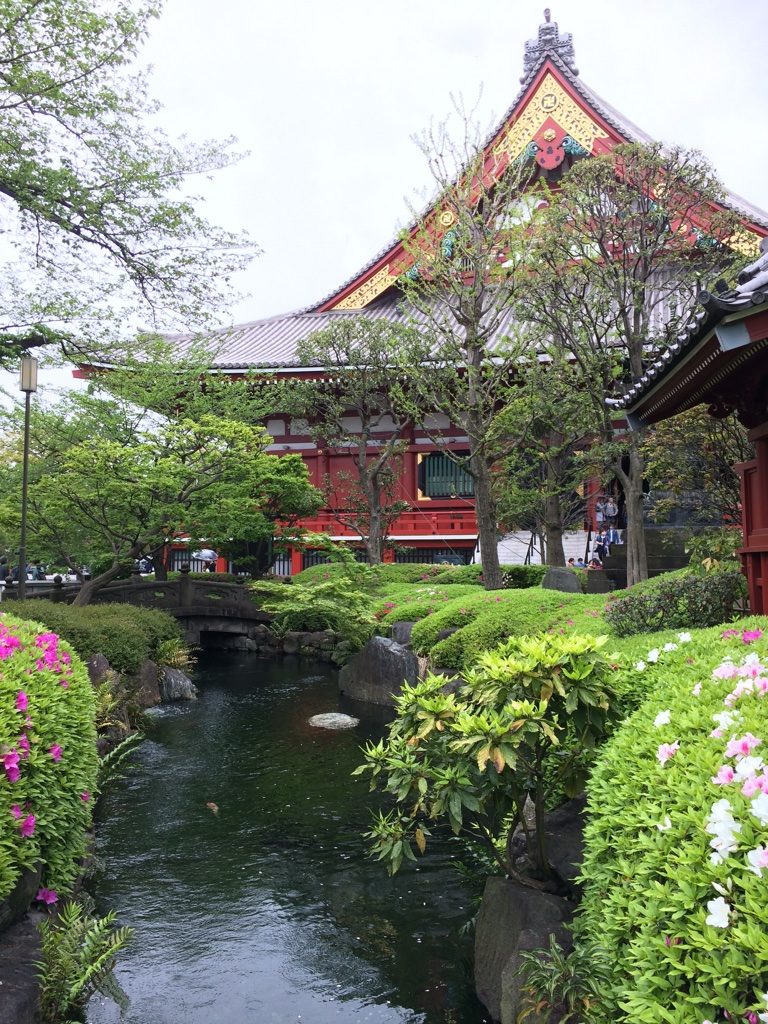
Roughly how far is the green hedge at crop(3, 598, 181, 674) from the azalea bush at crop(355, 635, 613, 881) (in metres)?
7.35

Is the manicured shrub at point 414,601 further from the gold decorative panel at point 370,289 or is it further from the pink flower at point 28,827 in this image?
the gold decorative panel at point 370,289

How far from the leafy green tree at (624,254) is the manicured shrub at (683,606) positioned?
4912 mm

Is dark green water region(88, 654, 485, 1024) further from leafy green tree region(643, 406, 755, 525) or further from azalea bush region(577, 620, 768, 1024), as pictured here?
leafy green tree region(643, 406, 755, 525)

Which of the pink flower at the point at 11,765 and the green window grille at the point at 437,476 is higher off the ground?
the green window grille at the point at 437,476

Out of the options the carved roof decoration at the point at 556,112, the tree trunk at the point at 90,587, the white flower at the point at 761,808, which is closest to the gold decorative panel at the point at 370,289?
the carved roof decoration at the point at 556,112

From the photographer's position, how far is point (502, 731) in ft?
12.9

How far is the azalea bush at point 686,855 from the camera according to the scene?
2281mm

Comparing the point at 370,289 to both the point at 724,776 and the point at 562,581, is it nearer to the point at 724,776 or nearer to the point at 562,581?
the point at 562,581

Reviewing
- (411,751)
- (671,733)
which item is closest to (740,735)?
(671,733)

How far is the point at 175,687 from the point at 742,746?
473 inches

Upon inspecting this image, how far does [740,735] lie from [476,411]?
11.8 metres

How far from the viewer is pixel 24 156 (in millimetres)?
9914

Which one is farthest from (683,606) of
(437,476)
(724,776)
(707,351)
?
(437,476)

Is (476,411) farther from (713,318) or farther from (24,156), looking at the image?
(713,318)
